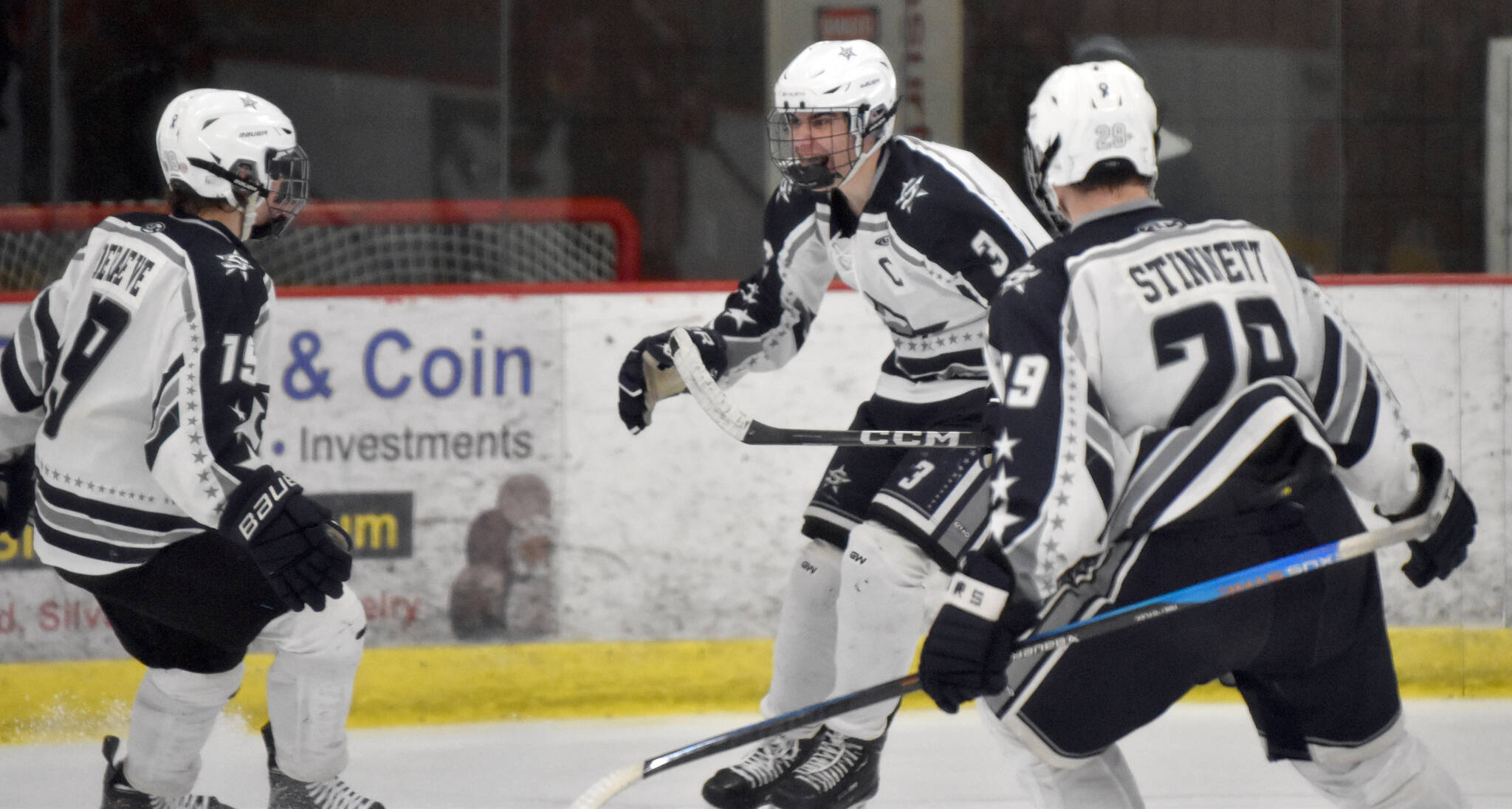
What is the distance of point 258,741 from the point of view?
3.50m

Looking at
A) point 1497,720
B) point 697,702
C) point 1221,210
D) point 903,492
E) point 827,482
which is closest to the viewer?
point 903,492

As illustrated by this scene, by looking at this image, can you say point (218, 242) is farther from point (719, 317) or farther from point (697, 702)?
point (697, 702)

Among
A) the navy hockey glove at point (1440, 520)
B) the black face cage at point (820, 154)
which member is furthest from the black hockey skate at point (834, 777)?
the navy hockey glove at point (1440, 520)

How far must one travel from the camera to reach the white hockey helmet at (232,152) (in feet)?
7.77

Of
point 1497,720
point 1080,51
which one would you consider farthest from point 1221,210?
point 1497,720

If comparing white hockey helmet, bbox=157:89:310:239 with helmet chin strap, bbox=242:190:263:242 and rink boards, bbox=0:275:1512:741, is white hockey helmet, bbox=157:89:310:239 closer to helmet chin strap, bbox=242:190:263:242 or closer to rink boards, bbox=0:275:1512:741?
helmet chin strap, bbox=242:190:263:242

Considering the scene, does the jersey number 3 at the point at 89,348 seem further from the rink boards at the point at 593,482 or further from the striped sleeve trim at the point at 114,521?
the rink boards at the point at 593,482

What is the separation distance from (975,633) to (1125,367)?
0.97 feet

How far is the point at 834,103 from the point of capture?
252 cm

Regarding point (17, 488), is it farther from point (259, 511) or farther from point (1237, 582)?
point (1237, 582)

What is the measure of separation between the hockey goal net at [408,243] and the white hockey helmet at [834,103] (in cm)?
160

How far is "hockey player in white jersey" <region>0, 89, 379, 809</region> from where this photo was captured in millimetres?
2195

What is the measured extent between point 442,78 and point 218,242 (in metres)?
2.78

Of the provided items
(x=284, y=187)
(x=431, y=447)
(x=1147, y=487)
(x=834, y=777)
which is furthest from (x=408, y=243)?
(x=1147, y=487)
